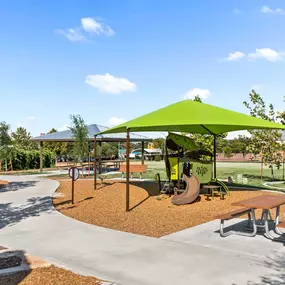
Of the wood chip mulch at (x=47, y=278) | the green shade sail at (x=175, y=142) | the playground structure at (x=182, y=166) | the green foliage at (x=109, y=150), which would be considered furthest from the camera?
the green foliage at (x=109, y=150)

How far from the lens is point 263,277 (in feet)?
15.3

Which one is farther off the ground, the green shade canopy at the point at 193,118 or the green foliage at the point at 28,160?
the green shade canopy at the point at 193,118

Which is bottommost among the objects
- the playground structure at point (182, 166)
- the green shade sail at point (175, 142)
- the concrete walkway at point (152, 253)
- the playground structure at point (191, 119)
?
the concrete walkway at point (152, 253)

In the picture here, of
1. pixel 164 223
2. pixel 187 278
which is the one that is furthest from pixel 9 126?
pixel 187 278

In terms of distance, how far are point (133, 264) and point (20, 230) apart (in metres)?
3.58

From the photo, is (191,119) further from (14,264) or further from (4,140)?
(4,140)

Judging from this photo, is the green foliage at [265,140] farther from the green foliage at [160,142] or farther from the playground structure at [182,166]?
the green foliage at [160,142]

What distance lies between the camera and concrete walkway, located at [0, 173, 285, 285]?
4.76 meters

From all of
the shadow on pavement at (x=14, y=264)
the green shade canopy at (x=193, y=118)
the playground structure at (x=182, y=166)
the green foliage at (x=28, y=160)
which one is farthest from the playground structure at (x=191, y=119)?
the green foliage at (x=28, y=160)

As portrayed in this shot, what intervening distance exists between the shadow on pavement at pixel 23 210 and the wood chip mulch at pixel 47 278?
3603 mm

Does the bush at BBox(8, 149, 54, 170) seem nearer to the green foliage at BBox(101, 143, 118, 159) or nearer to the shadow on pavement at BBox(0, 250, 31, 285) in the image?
the green foliage at BBox(101, 143, 118, 159)

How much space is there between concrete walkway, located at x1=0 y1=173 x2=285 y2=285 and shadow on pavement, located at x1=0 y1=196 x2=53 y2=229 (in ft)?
1.21

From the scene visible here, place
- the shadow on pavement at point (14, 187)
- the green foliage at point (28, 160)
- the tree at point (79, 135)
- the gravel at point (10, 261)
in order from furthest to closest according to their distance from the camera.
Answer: the green foliage at point (28, 160) → the tree at point (79, 135) → the shadow on pavement at point (14, 187) → the gravel at point (10, 261)

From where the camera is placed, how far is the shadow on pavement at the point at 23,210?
886 centimetres
